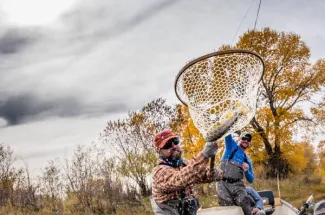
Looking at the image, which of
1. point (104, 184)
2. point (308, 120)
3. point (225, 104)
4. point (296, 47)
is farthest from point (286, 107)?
point (225, 104)

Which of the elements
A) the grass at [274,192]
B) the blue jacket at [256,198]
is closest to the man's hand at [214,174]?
the blue jacket at [256,198]

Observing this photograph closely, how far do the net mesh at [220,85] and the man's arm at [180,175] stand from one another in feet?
2.05

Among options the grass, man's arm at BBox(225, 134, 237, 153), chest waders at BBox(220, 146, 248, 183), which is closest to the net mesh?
man's arm at BBox(225, 134, 237, 153)

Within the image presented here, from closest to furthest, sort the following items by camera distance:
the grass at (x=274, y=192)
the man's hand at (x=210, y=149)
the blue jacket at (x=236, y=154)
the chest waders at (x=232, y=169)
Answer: the man's hand at (x=210, y=149), the blue jacket at (x=236, y=154), the chest waders at (x=232, y=169), the grass at (x=274, y=192)

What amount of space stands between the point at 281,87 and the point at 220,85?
23.7 metres

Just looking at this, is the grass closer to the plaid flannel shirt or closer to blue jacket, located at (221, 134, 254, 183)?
blue jacket, located at (221, 134, 254, 183)

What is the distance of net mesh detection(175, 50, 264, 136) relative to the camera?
3682 millimetres

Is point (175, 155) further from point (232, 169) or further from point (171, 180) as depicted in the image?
point (232, 169)

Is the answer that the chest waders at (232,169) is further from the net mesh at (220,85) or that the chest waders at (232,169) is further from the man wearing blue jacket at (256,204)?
the net mesh at (220,85)

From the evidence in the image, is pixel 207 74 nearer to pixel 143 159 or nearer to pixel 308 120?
pixel 143 159

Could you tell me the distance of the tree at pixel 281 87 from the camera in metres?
Answer: 26.5

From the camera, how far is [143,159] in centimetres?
2034

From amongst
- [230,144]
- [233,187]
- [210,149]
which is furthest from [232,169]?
[210,149]

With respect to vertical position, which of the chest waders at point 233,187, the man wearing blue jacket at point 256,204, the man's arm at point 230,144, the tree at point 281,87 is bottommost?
the man wearing blue jacket at point 256,204
